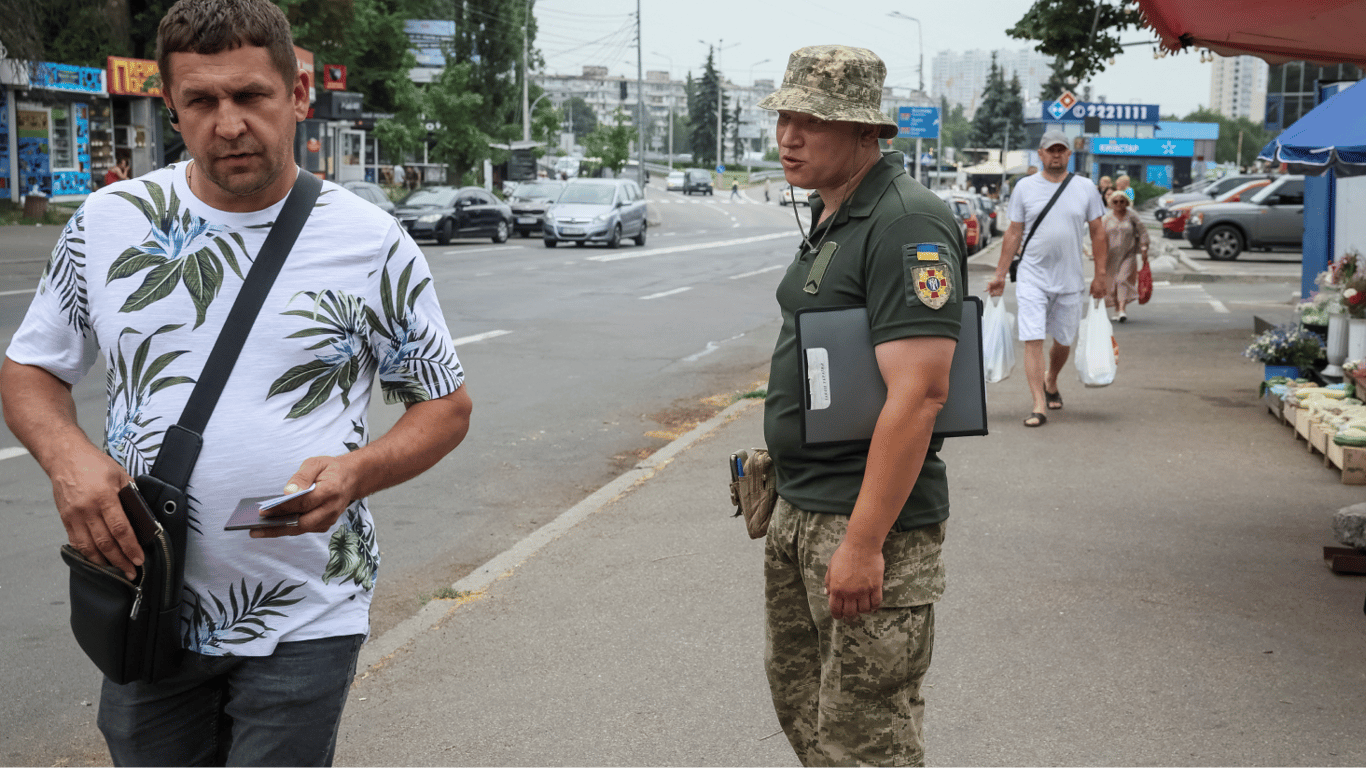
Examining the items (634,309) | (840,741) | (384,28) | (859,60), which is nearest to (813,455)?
(840,741)

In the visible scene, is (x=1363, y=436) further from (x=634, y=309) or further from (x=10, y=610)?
(x=634, y=309)

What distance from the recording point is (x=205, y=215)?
2.20 meters

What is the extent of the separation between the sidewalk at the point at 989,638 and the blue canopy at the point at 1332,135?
1797mm

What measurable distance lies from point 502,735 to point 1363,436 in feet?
18.0

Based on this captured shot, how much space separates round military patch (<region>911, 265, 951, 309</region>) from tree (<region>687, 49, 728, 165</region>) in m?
142

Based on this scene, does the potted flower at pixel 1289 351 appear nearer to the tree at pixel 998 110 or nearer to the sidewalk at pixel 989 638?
the sidewalk at pixel 989 638

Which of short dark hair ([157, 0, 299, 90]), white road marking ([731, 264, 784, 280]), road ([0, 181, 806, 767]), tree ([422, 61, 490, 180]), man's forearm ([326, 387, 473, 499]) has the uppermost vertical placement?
tree ([422, 61, 490, 180])

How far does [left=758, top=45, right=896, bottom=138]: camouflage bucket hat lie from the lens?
2.72 m

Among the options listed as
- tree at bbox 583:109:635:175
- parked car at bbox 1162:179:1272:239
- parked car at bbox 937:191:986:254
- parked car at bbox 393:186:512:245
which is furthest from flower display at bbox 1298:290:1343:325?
tree at bbox 583:109:635:175

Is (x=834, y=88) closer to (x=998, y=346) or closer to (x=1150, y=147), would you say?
(x=998, y=346)

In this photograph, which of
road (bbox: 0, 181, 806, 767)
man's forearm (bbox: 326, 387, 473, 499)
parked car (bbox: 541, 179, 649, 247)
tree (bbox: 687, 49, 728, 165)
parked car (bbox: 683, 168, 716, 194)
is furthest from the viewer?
tree (bbox: 687, 49, 728, 165)

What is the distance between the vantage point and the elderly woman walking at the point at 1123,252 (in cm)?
1586

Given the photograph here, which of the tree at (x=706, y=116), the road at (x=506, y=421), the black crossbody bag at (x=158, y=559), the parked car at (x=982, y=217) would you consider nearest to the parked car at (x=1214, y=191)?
the parked car at (x=982, y=217)

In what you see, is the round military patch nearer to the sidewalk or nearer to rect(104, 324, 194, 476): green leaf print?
rect(104, 324, 194, 476): green leaf print
